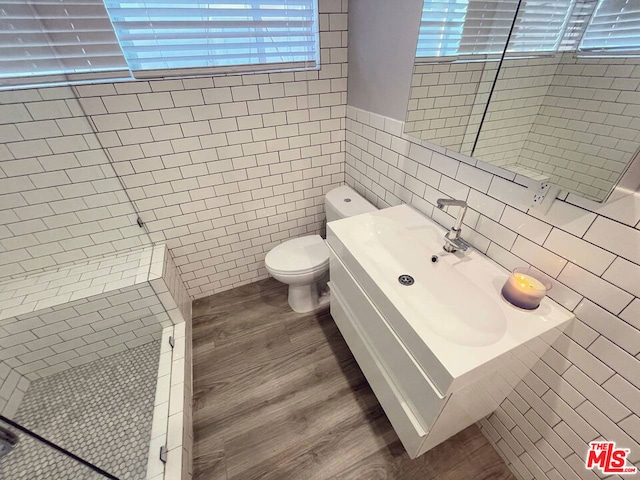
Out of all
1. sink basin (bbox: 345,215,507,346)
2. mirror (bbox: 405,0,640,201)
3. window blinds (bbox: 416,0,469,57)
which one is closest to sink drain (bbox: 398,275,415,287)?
sink basin (bbox: 345,215,507,346)

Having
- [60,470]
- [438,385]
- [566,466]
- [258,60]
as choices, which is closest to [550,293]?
[438,385]

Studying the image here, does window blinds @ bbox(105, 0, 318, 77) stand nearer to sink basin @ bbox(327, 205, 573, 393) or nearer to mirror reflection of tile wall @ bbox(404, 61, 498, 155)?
mirror reflection of tile wall @ bbox(404, 61, 498, 155)

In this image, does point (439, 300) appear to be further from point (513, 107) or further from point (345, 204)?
point (345, 204)

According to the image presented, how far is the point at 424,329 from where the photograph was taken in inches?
32.1

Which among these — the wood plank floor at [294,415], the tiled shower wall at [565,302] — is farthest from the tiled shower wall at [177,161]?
the tiled shower wall at [565,302]

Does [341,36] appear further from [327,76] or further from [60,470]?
[60,470]

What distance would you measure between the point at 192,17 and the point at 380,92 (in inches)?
37.9

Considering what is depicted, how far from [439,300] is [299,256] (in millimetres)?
939

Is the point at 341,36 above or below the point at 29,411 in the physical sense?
above

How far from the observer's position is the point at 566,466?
984mm

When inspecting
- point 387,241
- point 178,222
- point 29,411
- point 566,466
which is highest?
point 387,241

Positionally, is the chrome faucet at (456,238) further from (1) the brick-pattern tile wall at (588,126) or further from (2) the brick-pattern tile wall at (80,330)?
(2) the brick-pattern tile wall at (80,330)

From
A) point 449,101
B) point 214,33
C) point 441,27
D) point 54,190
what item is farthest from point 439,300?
point 54,190

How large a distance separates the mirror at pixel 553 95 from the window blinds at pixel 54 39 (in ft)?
4.49
